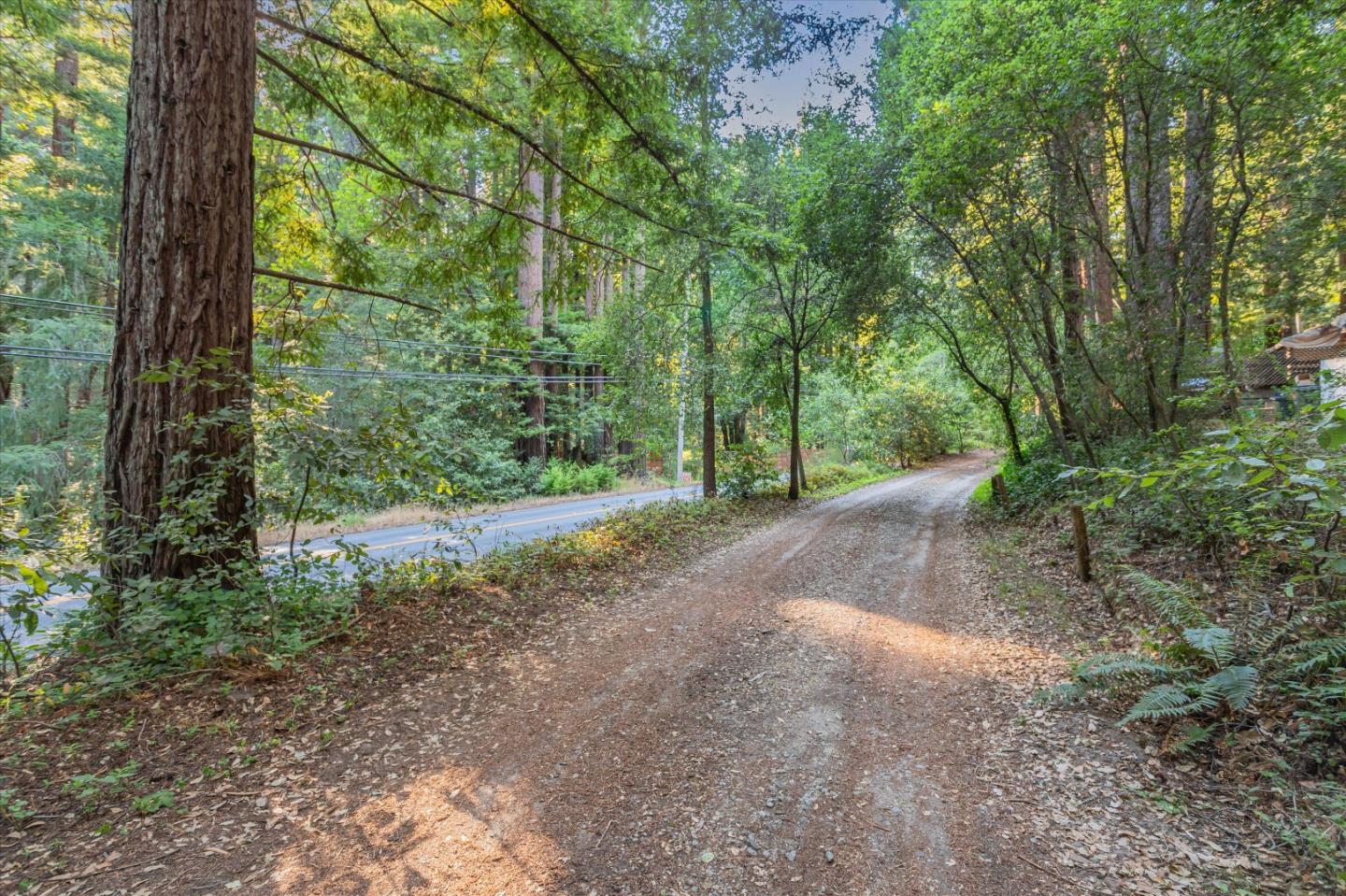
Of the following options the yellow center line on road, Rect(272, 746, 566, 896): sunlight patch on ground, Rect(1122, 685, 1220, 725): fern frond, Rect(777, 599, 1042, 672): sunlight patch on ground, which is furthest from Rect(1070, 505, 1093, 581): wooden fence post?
the yellow center line on road

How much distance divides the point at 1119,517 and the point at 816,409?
860 inches

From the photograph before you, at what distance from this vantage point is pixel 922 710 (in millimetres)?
3639

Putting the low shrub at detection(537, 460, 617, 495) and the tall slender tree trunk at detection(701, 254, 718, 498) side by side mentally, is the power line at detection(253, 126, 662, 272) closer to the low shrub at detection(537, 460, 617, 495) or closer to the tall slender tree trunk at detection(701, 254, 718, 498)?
the tall slender tree trunk at detection(701, 254, 718, 498)

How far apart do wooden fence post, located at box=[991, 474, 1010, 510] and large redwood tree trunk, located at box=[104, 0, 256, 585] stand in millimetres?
12539

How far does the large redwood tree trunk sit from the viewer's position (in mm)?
3850

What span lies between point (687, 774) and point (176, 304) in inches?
185

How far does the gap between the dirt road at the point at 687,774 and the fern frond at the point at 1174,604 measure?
1.17 metres

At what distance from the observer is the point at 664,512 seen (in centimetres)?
1072

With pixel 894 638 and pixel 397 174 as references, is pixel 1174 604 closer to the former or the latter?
pixel 894 638

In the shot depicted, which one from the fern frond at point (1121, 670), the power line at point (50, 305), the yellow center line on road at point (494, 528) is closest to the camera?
the fern frond at point (1121, 670)

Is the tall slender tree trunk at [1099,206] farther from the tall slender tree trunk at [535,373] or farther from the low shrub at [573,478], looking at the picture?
the low shrub at [573,478]

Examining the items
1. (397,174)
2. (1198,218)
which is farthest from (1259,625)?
(397,174)

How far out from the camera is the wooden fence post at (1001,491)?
11.5m

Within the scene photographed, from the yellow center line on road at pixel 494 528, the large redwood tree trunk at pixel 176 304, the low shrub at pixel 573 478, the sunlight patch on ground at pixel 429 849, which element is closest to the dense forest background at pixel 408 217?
the large redwood tree trunk at pixel 176 304
